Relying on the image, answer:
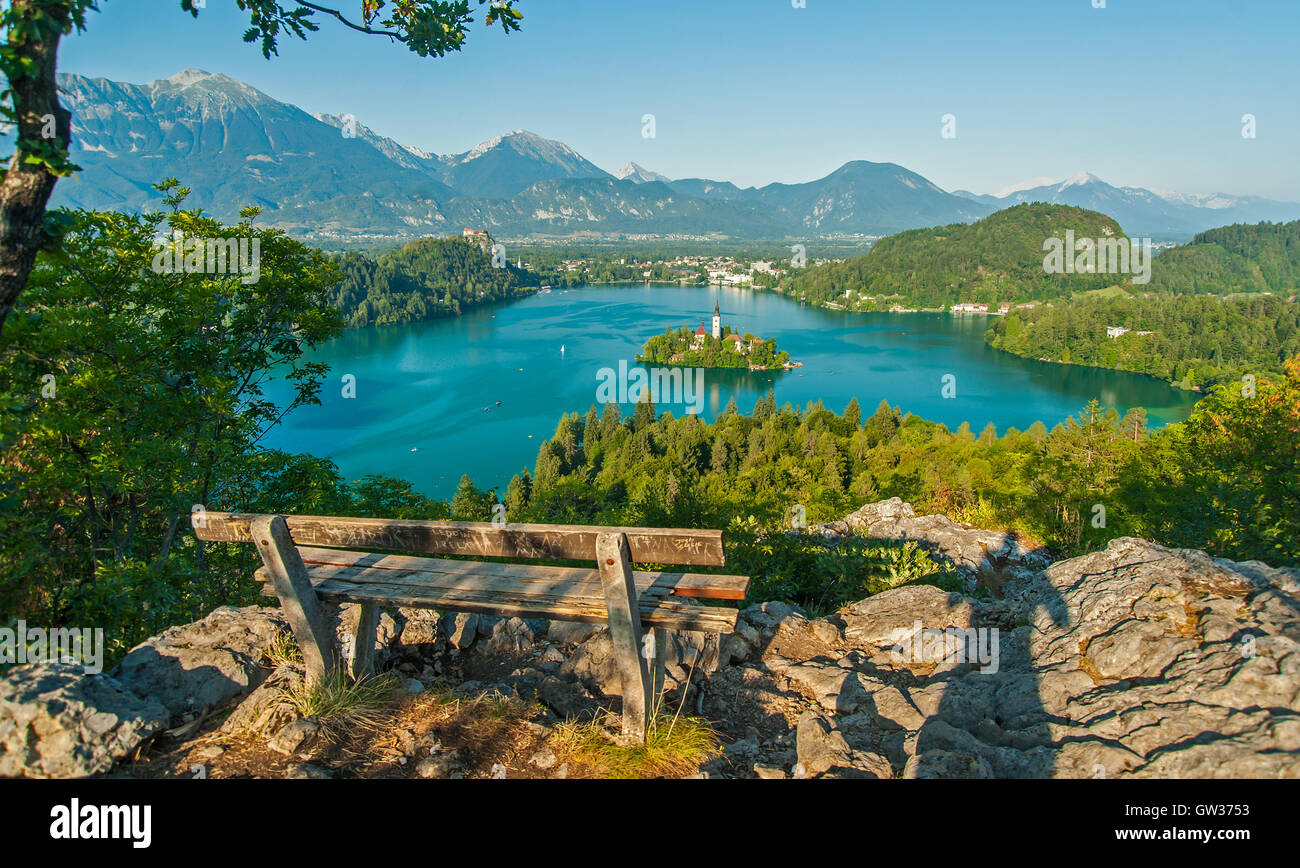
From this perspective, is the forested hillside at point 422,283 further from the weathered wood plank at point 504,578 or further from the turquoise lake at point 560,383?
the weathered wood plank at point 504,578

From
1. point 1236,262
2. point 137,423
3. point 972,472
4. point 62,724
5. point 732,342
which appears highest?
point 1236,262

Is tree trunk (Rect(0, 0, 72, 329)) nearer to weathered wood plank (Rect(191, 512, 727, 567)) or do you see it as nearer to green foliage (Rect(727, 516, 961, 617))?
weathered wood plank (Rect(191, 512, 727, 567))

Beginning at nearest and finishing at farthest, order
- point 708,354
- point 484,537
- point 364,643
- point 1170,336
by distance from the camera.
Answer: point 484,537
point 364,643
point 708,354
point 1170,336

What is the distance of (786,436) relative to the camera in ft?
143

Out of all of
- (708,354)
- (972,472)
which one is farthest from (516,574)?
(708,354)

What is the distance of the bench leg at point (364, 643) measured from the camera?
3.68 meters

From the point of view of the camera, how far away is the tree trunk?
2.13 m

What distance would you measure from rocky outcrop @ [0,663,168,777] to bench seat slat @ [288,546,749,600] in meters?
1.05

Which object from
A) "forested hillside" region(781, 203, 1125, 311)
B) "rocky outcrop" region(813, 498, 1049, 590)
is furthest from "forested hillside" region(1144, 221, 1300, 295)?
"rocky outcrop" region(813, 498, 1049, 590)

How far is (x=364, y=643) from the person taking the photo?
12.3 feet

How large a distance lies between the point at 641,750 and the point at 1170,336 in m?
99.9

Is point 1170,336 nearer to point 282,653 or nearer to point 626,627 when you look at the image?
point 626,627

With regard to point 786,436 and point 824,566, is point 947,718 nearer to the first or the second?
point 824,566

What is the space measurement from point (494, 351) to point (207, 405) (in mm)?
74567
